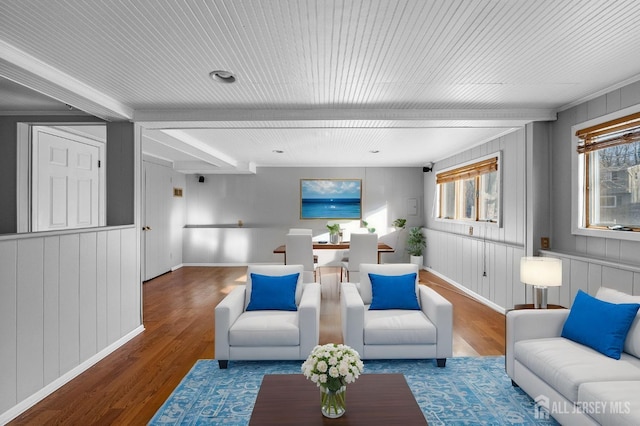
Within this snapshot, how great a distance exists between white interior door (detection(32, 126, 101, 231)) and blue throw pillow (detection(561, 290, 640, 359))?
4.83 metres

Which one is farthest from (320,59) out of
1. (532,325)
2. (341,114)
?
(532,325)

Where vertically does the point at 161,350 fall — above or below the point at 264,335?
Result: below

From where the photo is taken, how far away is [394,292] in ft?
10.9

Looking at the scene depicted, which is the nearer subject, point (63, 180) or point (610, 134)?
point (610, 134)

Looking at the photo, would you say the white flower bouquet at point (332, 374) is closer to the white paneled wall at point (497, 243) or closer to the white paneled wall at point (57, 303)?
the white paneled wall at point (57, 303)

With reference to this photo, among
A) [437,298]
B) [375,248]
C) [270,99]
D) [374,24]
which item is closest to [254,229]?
[375,248]

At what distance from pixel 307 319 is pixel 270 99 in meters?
2.11

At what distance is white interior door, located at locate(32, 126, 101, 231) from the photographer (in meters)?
3.73

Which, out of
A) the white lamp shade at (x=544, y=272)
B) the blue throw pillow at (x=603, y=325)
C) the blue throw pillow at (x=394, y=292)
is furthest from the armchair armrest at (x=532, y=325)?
the blue throw pillow at (x=394, y=292)

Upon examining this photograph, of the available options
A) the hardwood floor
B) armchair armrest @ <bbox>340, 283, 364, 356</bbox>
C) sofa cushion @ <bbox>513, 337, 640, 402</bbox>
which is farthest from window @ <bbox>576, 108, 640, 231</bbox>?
armchair armrest @ <bbox>340, 283, 364, 356</bbox>

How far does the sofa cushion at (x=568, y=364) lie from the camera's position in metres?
1.97

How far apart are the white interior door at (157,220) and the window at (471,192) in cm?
552

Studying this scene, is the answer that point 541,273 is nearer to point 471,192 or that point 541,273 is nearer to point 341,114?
point 341,114

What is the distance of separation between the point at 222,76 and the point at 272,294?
6.38 feet
